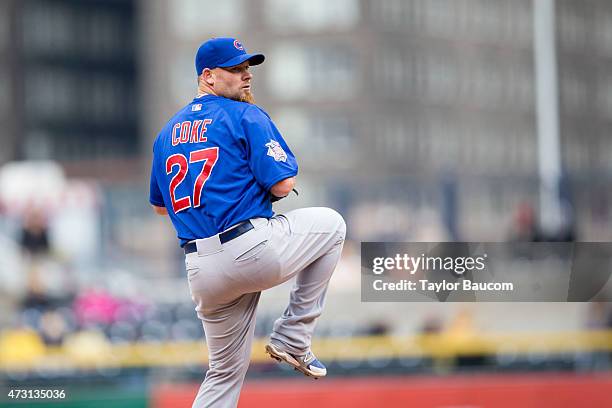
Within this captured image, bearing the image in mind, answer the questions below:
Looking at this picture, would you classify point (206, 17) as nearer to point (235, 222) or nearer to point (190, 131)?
point (190, 131)

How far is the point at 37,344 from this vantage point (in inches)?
507

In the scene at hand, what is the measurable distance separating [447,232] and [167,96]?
201 ft

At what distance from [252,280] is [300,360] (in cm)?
56

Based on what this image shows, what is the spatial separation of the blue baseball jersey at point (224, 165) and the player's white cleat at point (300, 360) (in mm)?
672

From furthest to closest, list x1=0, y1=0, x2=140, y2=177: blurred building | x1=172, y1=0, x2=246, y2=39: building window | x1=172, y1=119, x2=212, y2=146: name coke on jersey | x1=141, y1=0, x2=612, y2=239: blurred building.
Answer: x1=0, y1=0, x2=140, y2=177: blurred building, x1=172, y1=0, x2=246, y2=39: building window, x1=141, y1=0, x2=612, y2=239: blurred building, x1=172, y1=119, x2=212, y2=146: name coke on jersey

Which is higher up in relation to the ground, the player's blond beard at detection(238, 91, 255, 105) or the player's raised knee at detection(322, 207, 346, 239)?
the player's blond beard at detection(238, 91, 255, 105)

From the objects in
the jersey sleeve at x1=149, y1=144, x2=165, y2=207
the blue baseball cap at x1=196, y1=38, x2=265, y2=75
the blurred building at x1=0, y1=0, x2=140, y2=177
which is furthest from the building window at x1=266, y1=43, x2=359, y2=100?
the blue baseball cap at x1=196, y1=38, x2=265, y2=75

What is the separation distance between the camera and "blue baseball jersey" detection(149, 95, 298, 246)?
676cm

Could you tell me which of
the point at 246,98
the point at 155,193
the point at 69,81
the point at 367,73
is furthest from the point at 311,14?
the point at 246,98

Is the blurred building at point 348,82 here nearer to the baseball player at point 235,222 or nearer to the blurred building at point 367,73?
the blurred building at point 367,73

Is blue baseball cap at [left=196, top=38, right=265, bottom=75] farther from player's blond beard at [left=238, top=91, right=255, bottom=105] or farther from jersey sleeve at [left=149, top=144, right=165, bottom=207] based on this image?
jersey sleeve at [left=149, top=144, right=165, bottom=207]

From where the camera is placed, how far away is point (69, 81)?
86.6m

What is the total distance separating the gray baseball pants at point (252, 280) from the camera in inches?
267

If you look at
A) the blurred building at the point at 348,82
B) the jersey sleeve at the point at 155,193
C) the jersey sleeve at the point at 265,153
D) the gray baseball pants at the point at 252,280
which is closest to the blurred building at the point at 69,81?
the blurred building at the point at 348,82
